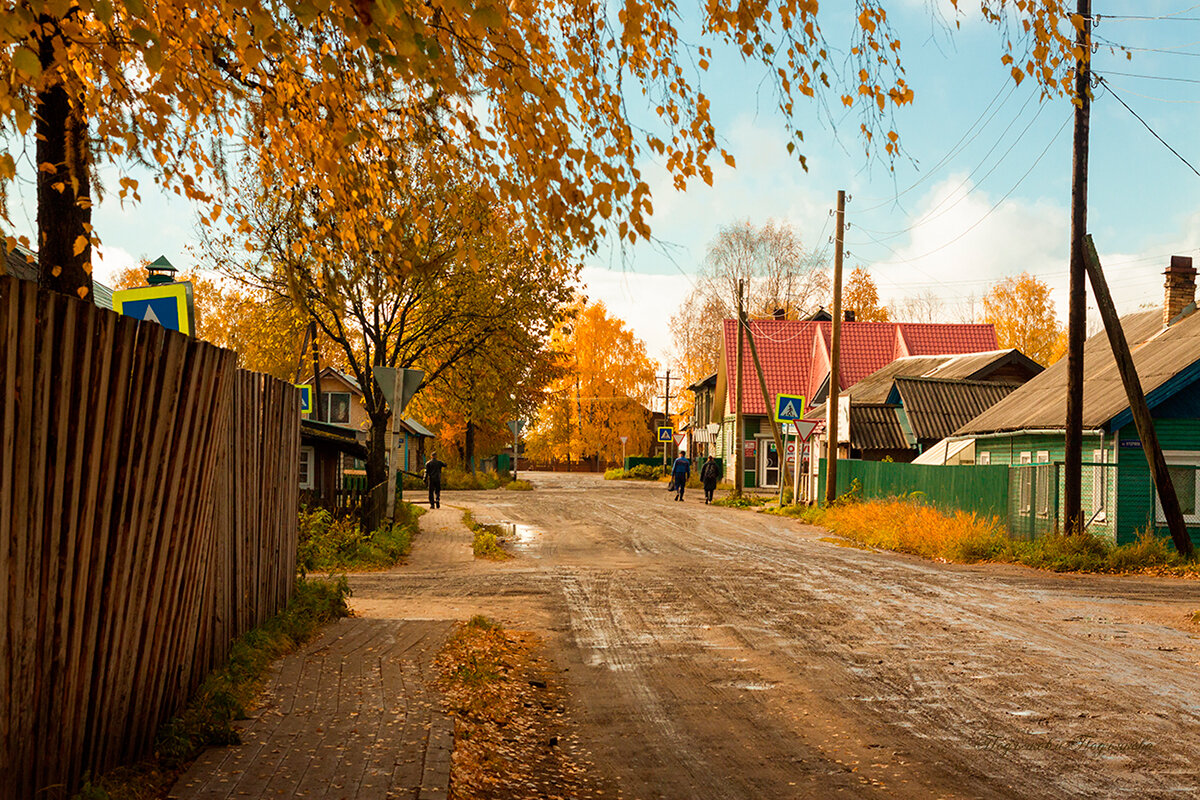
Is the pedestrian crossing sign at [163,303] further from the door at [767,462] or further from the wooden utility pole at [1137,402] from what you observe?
the door at [767,462]

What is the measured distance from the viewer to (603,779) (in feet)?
18.5

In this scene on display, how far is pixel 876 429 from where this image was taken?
116ft

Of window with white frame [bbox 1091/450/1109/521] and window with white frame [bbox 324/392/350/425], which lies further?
window with white frame [bbox 324/392/350/425]

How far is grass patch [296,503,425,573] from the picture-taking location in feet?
50.1

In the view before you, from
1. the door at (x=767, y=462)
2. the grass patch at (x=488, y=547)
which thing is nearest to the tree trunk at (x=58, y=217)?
the grass patch at (x=488, y=547)

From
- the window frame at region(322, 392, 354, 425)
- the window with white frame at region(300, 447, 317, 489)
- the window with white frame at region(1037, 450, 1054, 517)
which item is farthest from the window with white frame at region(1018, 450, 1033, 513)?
the window frame at region(322, 392, 354, 425)

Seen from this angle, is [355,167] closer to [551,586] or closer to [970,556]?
[551,586]

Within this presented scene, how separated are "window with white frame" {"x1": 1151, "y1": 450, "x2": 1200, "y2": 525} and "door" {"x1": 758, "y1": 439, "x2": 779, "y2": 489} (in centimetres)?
2971

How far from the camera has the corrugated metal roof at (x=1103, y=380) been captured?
2048cm

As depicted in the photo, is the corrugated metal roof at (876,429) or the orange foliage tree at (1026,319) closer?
the corrugated metal roof at (876,429)

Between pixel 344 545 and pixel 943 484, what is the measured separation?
13.2 metres

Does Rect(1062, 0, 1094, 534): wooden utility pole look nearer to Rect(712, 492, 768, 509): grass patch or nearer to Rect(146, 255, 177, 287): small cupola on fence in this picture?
Rect(146, 255, 177, 287): small cupola on fence

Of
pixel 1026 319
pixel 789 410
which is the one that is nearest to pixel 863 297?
pixel 1026 319

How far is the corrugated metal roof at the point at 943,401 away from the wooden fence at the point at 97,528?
2904cm
